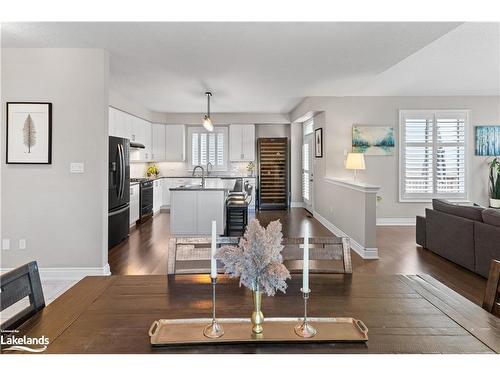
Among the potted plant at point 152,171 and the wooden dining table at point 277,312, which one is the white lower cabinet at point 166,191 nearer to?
the potted plant at point 152,171

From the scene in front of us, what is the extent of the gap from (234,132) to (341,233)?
15.1 feet

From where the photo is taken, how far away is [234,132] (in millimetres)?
8859

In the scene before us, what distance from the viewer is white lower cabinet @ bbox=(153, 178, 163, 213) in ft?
25.6

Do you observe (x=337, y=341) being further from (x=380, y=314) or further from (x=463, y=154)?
(x=463, y=154)

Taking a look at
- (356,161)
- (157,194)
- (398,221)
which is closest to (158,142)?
(157,194)

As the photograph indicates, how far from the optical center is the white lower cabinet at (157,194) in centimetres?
779

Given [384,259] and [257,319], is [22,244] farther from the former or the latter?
[384,259]

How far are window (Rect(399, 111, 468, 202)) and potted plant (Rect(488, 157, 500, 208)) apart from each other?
49 cm

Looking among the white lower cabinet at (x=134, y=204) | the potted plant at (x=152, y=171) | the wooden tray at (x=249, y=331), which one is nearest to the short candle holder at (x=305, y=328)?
the wooden tray at (x=249, y=331)

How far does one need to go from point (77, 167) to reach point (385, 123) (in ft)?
18.9

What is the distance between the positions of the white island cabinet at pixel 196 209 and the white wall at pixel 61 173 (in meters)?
1.66

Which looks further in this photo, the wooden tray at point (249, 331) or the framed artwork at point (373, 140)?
the framed artwork at point (373, 140)
